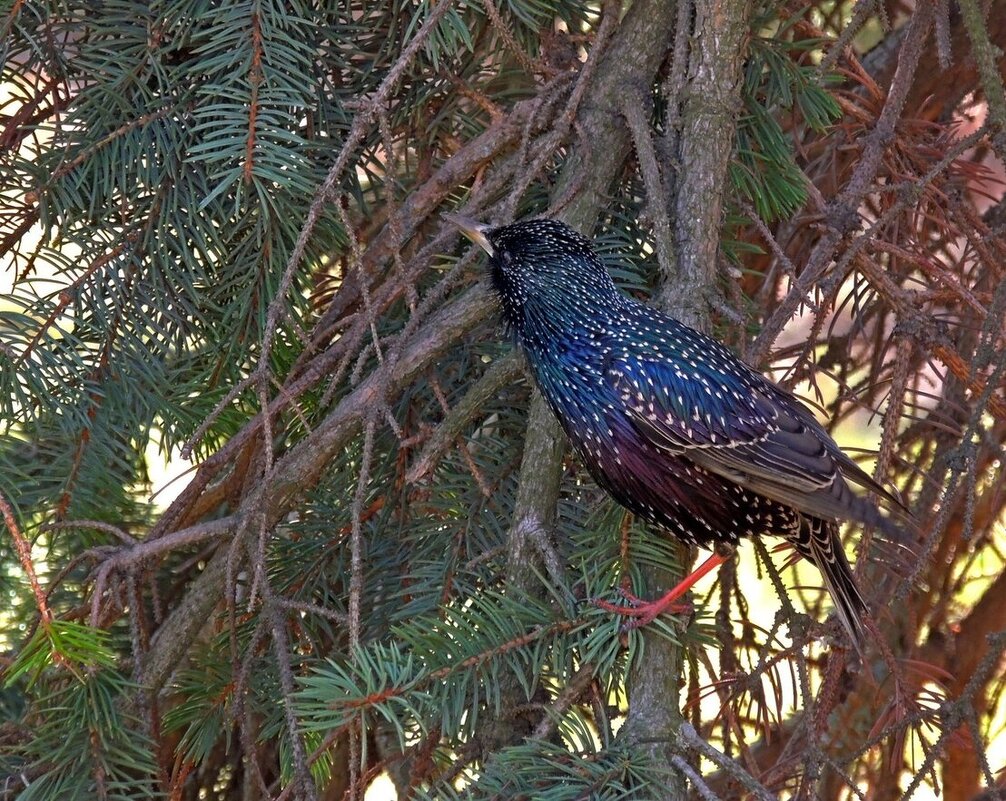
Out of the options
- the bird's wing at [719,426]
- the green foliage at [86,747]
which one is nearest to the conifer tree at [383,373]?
the green foliage at [86,747]

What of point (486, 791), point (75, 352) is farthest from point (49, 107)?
point (486, 791)

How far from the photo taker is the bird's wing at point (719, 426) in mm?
2543

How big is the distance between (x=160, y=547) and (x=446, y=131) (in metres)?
1.20

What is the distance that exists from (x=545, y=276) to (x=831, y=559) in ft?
3.24

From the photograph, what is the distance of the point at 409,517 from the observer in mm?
2654

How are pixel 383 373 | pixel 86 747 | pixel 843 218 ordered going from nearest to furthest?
pixel 86 747, pixel 383 373, pixel 843 218

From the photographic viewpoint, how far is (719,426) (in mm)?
2592


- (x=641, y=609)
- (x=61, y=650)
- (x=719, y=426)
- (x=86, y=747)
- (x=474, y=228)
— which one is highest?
(x=474, y=228)

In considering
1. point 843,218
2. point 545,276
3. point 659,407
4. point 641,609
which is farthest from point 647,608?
point 843,218

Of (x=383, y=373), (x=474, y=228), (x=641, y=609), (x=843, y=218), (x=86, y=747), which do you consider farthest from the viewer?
(x=843, y=218)

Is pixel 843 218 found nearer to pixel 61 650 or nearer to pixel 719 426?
pixel 719 426

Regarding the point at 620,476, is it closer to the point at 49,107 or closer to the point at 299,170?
the point at 299,170

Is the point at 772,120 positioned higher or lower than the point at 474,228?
higher

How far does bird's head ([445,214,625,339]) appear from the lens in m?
2.51
